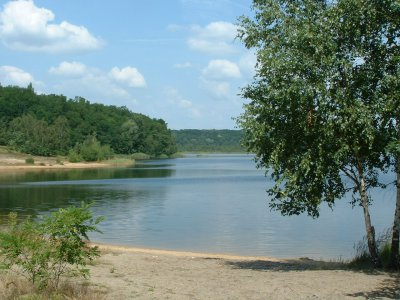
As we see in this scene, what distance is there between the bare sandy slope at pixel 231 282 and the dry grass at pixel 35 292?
853 millimetres

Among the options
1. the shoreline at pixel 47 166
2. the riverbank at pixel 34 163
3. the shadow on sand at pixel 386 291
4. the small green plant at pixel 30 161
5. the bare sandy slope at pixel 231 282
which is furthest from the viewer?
the small green plant at pixel 30 161

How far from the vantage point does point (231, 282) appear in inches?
518

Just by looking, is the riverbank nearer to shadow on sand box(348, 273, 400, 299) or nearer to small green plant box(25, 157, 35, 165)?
small green plant box(25, 157, 35, 165)

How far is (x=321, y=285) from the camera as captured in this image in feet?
41.1


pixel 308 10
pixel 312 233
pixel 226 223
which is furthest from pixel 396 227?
pixel 226 223

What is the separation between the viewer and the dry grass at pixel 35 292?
958 cm

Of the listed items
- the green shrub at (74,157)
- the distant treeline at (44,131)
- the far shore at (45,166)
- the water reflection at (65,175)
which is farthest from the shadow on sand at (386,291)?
the distant treeline at (44,131)

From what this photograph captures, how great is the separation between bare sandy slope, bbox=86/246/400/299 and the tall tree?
2.36 m

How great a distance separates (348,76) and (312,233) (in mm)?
15468

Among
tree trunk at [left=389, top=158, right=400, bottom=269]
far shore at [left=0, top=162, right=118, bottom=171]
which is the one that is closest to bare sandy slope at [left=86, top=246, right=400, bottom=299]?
tree trunk at [left=389, top=158, right=400, bottom=269]

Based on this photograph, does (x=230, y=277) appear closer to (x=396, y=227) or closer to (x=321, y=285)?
(x=321, y=285)

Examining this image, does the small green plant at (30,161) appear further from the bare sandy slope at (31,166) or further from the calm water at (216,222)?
the calm water at (216,222)

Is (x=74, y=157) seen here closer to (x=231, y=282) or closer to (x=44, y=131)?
(x=44, y=131)

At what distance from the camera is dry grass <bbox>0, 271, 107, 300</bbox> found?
9.58m
